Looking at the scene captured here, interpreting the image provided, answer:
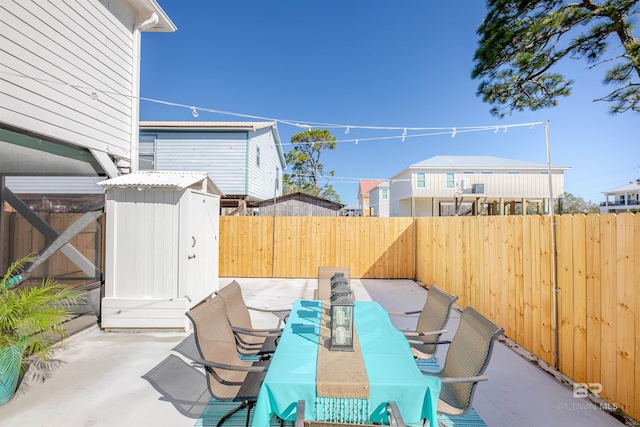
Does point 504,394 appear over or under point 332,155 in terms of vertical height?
under

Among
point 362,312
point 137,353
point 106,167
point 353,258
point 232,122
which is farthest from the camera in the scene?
point 232,122

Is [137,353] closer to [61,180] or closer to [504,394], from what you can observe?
[504,394]


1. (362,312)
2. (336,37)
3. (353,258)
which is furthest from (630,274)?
(336,37)

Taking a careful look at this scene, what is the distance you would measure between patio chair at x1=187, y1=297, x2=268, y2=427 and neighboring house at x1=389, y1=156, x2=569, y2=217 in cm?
1020

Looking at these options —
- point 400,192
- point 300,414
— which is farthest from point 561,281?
point 400,192

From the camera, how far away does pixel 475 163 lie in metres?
16.7

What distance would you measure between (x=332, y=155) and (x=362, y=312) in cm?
2174

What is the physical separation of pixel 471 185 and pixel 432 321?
43.5 feet

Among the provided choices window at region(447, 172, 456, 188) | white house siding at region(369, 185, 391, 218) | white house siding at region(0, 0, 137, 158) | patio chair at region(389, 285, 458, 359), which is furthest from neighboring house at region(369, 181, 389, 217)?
patio chair at region(389, 285, 458, 359)

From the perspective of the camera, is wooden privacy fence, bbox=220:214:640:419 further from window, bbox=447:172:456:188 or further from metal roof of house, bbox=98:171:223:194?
window, bbox=447:172:456:188

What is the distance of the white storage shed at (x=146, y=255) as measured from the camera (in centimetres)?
390

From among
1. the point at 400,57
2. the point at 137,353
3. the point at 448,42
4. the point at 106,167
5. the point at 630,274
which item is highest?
the point at 400,57

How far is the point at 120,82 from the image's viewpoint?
4.57 metres

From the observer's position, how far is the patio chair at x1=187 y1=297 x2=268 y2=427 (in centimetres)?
188
